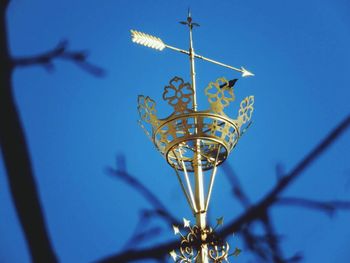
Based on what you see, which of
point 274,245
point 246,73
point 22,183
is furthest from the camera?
point 246,73

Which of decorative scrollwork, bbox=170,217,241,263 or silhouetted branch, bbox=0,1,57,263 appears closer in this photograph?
silhouetted branch, bbox=0,1,57,263

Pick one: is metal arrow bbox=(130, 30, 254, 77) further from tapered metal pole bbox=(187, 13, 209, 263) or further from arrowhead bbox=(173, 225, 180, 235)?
arrowhead bbox=(173, 225, 180, 235)

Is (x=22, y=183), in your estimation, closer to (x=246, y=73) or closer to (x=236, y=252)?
(x=236, y=252)

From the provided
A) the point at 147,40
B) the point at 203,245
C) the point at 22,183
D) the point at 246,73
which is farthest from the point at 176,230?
the point at 22,183

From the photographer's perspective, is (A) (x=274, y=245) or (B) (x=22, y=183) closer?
(B) (x=22, y=183)

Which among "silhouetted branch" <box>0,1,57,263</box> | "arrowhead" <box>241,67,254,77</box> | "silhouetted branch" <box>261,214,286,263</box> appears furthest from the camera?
"arrowhead" <box>241,67,254,77</box>

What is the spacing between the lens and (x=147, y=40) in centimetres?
418

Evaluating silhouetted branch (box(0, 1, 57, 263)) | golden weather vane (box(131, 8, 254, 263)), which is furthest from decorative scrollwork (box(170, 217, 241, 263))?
silhouetted branch (box(0, 1, 57, 263))

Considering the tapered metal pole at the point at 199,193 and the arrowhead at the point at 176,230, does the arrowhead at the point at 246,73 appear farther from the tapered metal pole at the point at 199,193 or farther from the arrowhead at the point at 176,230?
the arrowhead at the point at 176,230

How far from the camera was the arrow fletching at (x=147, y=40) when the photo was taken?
403 centimetres

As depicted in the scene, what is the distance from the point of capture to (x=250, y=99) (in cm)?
434

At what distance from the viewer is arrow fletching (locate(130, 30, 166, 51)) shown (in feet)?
13.2

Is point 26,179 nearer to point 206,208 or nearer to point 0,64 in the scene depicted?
point 0,64

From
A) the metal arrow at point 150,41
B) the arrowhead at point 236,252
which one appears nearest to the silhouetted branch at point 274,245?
the arrowhead at point 236,252
